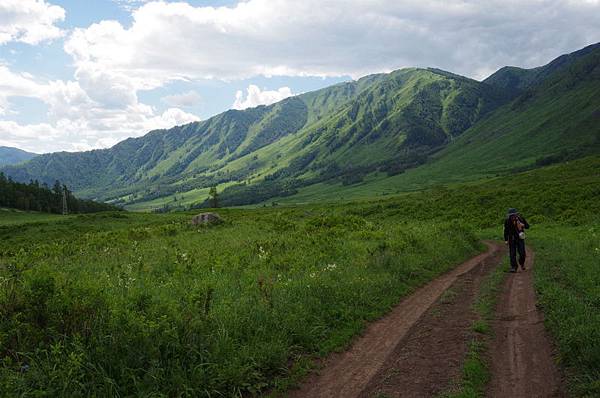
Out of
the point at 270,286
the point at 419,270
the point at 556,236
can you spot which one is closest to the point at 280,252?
the point at 419,270

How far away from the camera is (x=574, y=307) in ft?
38.1

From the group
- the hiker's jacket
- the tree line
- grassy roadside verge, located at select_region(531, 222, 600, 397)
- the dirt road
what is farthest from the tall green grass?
the tree line

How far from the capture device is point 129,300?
9773 millimetres

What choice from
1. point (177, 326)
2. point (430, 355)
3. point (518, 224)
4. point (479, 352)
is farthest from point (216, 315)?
point (518, 224)

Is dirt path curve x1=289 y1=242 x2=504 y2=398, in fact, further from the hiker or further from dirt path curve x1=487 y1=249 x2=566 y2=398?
the hiker

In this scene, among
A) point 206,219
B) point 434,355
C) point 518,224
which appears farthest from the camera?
point 206,219

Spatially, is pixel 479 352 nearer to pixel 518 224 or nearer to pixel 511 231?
pixel 511 231

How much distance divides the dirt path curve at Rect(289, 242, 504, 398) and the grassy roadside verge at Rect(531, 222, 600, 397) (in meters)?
3.58

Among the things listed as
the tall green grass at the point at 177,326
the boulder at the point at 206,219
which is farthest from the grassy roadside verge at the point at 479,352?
the boulder at the point at 206,219

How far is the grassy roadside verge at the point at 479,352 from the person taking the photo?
7988mm

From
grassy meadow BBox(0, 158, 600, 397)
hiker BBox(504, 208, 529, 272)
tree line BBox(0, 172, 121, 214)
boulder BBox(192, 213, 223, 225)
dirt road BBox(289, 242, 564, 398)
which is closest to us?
grassy meadow BBox(0, 158, 600, 397)

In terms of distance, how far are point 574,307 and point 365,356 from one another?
621 centimetres

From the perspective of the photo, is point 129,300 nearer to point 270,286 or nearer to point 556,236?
point 270,286

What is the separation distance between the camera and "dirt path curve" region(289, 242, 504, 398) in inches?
337
